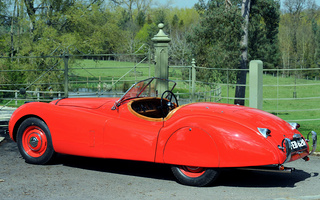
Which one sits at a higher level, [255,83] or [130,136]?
[255,83]

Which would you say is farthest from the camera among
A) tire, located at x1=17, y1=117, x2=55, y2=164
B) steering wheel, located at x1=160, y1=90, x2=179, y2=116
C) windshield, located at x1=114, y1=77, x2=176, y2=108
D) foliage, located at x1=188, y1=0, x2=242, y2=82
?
foliage, located at x1=188, y1=0, x2=242, y2=82

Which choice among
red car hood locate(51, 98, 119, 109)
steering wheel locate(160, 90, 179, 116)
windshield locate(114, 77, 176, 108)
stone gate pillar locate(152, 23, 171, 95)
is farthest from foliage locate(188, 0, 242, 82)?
red car hood locate(51, 98, 119, 109)

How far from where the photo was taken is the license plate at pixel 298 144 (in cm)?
495

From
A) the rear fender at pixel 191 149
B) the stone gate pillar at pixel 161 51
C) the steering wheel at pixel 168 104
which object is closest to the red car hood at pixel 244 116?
the rear fender at pixel 191 149

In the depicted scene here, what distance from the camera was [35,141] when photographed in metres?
6.20

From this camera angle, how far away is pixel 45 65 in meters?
24.9

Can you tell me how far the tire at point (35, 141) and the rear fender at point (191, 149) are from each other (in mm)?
2026

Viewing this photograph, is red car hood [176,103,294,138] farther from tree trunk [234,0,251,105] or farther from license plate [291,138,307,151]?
tree trunk [234,0,251,105]

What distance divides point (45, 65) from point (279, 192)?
22.1 m

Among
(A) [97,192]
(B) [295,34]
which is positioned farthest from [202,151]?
(B) [295,34]

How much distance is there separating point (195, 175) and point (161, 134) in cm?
69

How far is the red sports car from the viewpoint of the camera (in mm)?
4781

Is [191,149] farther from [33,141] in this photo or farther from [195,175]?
[33,141]

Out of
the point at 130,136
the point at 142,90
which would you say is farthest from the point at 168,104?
the point at 130,136
